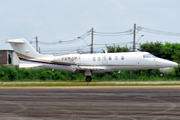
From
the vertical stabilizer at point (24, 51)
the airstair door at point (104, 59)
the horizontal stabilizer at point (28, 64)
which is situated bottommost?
the horizontal stabilizer at point (28, 64)

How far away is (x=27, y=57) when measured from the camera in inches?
1276

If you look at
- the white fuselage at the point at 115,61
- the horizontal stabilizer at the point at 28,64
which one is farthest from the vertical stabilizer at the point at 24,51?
the white fuselage at the point at 115,61

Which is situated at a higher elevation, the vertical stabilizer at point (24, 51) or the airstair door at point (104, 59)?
the vertical stabilizer at point (24, 51)

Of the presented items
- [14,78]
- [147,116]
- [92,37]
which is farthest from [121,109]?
[92,37]

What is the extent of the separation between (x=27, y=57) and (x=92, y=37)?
81.4 feet

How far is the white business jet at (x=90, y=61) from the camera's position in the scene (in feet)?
99.7

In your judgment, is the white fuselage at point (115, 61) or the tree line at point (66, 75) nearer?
the white fuselage at point (115, 61)

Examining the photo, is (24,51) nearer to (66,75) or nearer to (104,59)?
(66,75)

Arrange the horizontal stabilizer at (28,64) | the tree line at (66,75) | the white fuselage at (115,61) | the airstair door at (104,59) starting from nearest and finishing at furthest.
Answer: the white fuselage at (115,61)
the airstair door at (104,59)
the horizontal stabilizer at (28,64)
the tree line at (66,75)

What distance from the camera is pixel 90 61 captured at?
31203mm

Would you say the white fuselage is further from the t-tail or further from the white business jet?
the t-tail

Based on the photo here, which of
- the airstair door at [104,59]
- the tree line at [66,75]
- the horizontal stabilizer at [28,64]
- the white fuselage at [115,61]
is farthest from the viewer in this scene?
the tree line at [66,75]

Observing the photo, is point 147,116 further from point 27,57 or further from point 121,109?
point 27,57

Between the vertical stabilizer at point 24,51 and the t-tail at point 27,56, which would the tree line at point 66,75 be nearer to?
the t-tail at point 27,56
